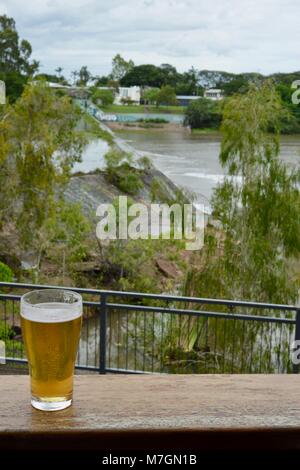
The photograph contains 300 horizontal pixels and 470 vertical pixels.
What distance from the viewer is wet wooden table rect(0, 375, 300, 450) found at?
69 centimetres

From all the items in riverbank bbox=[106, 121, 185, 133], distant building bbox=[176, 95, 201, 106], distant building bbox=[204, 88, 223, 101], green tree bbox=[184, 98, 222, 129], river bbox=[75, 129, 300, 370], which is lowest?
river bbox=[75, 129, 300, 370]

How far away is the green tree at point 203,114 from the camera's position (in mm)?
7855

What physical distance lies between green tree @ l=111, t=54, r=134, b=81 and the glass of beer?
8.35 m

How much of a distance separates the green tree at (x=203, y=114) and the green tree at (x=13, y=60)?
2385 millimetres

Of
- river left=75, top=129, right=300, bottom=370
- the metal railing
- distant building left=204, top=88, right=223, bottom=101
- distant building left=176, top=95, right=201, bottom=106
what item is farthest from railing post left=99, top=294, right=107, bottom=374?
distant building left=204, top=88, right=223, bottom=101

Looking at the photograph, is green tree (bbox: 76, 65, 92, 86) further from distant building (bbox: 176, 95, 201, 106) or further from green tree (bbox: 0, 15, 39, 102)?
distant building (bbox: 176, 95, 201, 106)

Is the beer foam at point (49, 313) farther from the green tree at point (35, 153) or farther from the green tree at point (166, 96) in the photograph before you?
the green tree at point (35, 153)

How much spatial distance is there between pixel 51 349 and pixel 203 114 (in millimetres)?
7544

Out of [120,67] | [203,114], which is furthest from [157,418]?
[120,67]

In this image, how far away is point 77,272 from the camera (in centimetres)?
1122

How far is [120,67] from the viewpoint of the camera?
920cm
